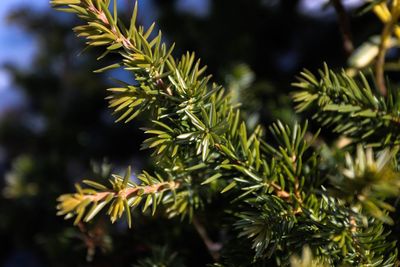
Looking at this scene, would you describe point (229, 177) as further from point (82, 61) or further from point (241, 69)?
point (82, 61)

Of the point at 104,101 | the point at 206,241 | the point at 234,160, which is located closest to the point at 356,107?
the point at 234,160

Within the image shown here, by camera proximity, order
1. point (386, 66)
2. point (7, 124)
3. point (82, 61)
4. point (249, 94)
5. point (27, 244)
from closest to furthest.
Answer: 1. point (386, 66)
2. point (249, 94)
3. point (27, 244)
4. point (7, 124)
5. point (82, 61)

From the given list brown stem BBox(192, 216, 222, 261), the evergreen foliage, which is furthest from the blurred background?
the evergreen foliage

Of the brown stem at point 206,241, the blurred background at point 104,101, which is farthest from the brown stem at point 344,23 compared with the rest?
the brown stem at point 206,241

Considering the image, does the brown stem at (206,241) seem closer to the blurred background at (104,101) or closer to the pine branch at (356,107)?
the blurred background at (104,101)

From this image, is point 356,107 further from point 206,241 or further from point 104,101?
point 104,101

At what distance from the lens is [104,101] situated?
4.39 ft

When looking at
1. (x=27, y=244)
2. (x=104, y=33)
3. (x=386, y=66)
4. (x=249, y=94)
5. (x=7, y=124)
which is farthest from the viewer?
(x=7, y=124)

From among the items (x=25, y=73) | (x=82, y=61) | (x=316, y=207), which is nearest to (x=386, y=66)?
(x=316, y=207)

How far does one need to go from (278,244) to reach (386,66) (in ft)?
1.30

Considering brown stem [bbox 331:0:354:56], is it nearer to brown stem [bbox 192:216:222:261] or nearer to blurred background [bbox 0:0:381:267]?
blurred background [bbox 0:0:381:267]

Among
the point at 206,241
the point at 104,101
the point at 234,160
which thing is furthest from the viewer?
the point at 104,101

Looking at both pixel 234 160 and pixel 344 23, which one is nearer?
pixel 234 160

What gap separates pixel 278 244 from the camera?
0.40m
